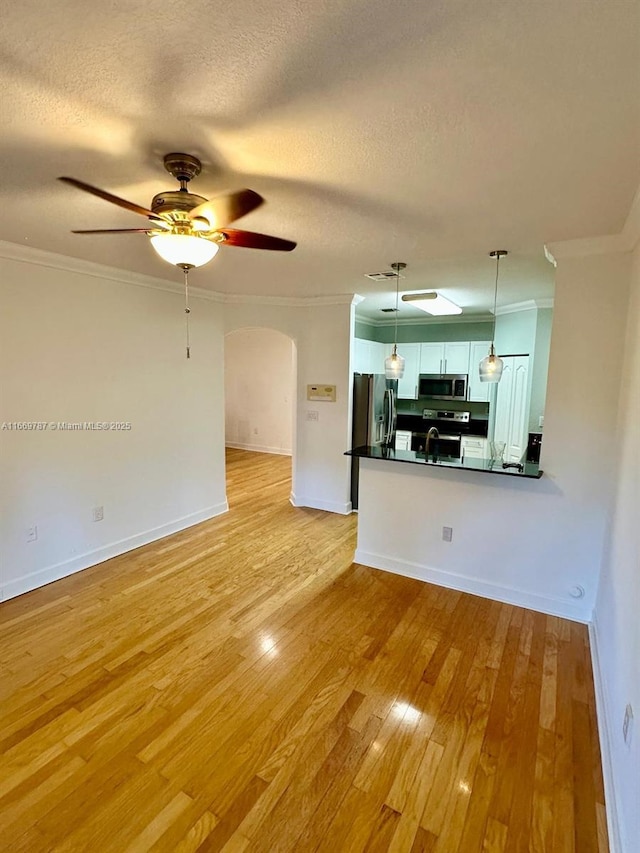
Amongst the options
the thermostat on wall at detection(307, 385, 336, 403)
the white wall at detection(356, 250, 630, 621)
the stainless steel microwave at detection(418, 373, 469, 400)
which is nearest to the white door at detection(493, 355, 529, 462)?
the stainless steel microwave at detection(418, 373, 469, 400)

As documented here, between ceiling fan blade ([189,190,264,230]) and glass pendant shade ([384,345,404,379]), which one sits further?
glass pendant shade ([384,345,404,379])

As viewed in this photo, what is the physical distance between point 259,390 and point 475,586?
6.04m

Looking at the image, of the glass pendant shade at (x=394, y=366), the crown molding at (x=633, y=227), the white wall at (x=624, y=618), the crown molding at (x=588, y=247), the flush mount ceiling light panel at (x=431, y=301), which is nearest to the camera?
the white wall at (x=624, y=618)

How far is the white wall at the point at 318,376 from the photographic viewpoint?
15.4ft

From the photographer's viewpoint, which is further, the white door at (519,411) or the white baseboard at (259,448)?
the white baseboard at (259,448)

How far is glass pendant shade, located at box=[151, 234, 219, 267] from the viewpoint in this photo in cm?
170

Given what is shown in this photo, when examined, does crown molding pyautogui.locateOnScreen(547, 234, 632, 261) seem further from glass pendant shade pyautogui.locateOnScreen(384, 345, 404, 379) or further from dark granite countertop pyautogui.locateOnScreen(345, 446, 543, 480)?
dark granite countertop pyautogui.locateOnScreen(345, 446, 543, 480)

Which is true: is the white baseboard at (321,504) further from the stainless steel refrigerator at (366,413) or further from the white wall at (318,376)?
the stainless steel refrigerator at (366,413)

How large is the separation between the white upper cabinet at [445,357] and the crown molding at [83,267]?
3.33 m

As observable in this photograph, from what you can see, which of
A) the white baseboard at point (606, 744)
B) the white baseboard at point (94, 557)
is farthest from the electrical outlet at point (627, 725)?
the white baseboard at point (94, 557)

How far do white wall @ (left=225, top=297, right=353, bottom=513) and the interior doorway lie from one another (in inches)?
121

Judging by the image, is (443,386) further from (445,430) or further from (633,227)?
(633,227)

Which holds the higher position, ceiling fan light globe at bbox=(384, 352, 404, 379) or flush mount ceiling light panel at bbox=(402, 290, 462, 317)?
→ flush mount ceiling light panel at bbox=(402, 290, 462, 317)

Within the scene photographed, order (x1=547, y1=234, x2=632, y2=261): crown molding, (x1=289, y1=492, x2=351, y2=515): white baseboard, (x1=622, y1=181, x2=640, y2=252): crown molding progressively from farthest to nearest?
1. (x1=289, y1=492, x2=351, y2=515): white baseboard
2. (x1=547, y1=234, x2=632, y2=261): crown molding
3. (x1=622, y1=181, x2=640, y2=252): crown molding
